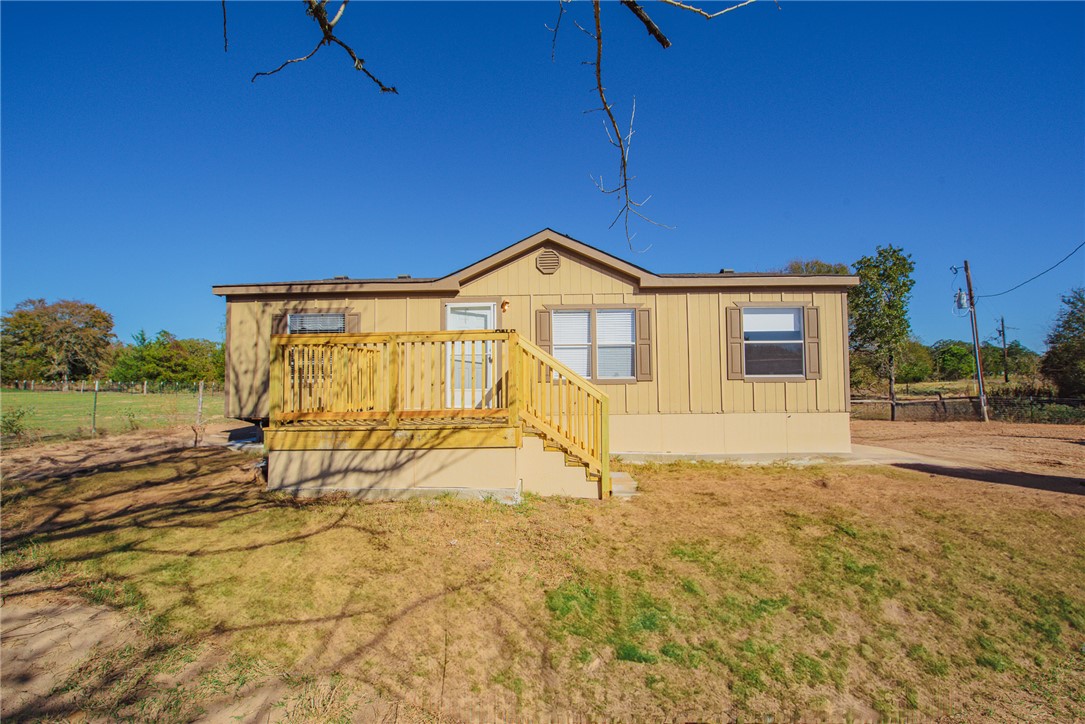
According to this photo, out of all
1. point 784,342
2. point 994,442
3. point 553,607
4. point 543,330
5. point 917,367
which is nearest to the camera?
point 553,607

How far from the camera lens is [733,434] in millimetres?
8703

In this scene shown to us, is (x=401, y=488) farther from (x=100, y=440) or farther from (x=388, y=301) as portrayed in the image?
(x=100, y=440)

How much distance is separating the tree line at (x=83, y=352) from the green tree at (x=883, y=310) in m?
45.6

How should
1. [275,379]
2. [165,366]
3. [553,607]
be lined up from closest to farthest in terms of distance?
[553,607] → [275,379] → [165,366]

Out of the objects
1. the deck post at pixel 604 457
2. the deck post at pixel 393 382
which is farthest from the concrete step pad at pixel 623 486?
the deck post at pixel 393 382

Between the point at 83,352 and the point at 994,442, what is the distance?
67512 millimetres

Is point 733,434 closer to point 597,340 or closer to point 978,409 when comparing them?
point 597,340

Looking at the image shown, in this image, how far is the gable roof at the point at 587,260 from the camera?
8.69 meters

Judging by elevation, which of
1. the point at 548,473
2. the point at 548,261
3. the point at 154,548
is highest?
the point at 548,261

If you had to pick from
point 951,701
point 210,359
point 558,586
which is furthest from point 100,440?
point 210,359

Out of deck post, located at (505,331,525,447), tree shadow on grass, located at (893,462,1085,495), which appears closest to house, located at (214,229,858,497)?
tree shadow on grass, located at (893,462,1085,495)

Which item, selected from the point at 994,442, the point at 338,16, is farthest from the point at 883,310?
the point at 338,16

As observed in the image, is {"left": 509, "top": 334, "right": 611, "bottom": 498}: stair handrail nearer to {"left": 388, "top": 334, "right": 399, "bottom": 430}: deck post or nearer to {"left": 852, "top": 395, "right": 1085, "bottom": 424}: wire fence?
{"left": 388, "top": 334, "right": 399, "bottom": 430}: deck post

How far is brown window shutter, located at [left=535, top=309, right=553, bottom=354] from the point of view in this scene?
8.74m
